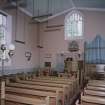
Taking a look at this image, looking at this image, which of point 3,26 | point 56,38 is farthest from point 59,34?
point 3,26

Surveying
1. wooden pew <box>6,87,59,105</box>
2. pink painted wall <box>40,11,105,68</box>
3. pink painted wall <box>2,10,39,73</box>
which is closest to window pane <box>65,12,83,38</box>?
pink painted wall <box>40,11,105,68</box>

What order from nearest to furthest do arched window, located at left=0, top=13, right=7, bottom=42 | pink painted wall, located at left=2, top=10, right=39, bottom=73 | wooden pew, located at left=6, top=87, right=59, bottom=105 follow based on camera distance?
wooden pew, located at left=6, top=87, right=59, bottom=105, arched window, located at left=0, top=13, right=7, bottom=42, pink painted wall, located at left=2, top=10, right=39, bottom=73

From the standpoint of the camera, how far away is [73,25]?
10.2m

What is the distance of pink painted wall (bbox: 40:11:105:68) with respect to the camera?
968 centimetres

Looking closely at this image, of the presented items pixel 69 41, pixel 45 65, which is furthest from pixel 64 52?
pixel 45 65

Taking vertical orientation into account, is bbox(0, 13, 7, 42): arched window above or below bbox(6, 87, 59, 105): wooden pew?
above

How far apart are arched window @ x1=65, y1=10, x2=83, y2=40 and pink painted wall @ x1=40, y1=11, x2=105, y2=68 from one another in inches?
9.2

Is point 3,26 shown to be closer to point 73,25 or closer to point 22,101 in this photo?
point 73,25

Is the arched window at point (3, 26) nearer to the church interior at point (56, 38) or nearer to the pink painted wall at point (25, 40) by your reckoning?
the church interior at point (56, 38)

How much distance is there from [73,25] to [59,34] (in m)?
0.95

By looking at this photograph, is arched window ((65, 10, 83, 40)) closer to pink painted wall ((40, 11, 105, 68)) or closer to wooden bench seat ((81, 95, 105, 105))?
pink painted wall ((40, 11, 105, 68))

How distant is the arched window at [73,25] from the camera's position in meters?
10.0

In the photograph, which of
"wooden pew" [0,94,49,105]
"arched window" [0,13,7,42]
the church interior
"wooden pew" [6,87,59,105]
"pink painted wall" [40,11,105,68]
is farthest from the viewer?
"pink painted wall" [40,11,105,68]

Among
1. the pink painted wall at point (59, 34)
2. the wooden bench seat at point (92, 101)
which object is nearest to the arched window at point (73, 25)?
the pink painted wall at point (59, 34)
